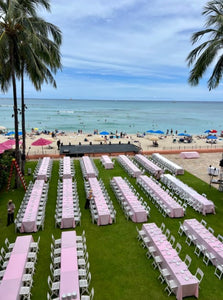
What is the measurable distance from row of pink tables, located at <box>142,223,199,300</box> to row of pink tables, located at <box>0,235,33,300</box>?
4.83 metres

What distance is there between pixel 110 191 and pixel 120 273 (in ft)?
24.8

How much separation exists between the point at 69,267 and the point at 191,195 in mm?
8973

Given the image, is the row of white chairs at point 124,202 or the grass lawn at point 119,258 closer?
the grass lawn at point 119,258

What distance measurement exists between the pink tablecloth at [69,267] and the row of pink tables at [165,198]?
228 inches

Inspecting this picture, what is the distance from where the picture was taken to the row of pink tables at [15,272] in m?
6.10

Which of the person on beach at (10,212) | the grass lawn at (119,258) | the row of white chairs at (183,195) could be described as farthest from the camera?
the row of white chairs at (183,195)

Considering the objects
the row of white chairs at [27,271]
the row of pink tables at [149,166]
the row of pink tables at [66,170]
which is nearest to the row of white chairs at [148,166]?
the row of pink tables at [149,166]

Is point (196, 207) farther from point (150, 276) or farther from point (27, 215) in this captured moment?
point (27, 215)

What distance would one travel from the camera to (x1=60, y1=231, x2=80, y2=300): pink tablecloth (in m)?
6.28

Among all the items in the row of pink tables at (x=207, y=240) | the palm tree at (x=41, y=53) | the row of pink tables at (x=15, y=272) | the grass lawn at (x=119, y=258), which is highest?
the palm tree at (x=41, y=53)

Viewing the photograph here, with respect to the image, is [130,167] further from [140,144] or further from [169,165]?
[140,144]

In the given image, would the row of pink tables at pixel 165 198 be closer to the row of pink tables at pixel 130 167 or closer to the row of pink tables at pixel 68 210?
the row of pink tables at pixel 130 167

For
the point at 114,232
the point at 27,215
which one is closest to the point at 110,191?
the point at 114,232

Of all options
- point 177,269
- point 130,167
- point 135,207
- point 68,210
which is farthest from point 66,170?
point 177,269
